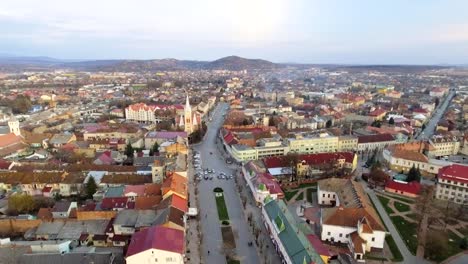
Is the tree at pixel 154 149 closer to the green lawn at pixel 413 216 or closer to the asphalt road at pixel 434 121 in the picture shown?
the green lawn at pixel 413 216

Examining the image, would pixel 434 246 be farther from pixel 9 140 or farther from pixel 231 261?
pixel 9 140

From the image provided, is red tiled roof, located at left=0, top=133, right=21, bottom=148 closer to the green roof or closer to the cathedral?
the cathedral

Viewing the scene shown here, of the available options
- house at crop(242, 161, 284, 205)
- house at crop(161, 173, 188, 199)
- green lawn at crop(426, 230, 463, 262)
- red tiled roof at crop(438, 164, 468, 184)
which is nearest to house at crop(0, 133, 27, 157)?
house at crop(161, 173, 188, 199)

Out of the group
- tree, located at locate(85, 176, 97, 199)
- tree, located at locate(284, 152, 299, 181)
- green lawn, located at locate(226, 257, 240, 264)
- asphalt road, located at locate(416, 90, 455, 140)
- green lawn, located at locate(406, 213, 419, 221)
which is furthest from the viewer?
asphalt road, located at locate(416, 90, 455, 140)

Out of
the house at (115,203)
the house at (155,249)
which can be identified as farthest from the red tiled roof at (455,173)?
the house at (115,203)

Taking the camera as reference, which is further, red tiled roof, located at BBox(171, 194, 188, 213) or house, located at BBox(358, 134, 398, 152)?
house, located at BBox(358, 134, 398, 152)

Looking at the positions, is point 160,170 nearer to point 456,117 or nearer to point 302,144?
point 302,144
